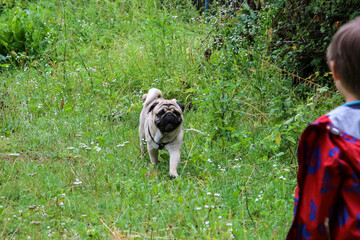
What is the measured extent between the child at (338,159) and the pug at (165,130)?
3282 millimetres

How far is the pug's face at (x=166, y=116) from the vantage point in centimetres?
536

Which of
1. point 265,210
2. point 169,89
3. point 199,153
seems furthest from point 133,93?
point 265,210

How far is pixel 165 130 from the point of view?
213 inches

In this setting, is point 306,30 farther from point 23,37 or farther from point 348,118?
point 23,37

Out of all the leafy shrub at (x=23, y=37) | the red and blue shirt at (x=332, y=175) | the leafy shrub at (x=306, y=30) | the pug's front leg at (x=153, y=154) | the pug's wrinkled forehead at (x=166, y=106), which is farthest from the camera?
the leafy shrub at (x=23, y=37)

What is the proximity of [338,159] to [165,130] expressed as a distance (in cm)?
354

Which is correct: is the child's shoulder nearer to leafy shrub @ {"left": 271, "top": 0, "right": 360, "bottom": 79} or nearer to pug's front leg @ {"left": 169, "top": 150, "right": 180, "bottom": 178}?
pug's front leg @ {"left": 169, "top": 150, "right": 180, "bottom": 178}

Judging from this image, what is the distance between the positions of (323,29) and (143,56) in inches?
154

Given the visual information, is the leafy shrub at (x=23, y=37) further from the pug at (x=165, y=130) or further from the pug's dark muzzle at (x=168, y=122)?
the pug's dark muzzle at (x=168, y=122)

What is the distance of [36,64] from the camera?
32.6ft

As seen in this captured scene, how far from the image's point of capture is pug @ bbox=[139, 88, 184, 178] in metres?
5.39

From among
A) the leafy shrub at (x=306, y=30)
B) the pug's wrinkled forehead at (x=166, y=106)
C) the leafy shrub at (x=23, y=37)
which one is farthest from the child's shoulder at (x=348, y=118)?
the leafy shrub at (x=23, y=37)

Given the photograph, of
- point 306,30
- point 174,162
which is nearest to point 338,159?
point 174,162

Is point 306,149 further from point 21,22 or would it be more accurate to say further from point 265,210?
point 21,22
